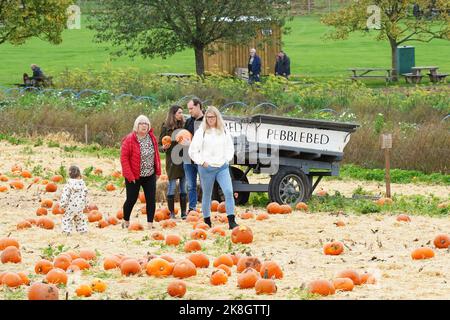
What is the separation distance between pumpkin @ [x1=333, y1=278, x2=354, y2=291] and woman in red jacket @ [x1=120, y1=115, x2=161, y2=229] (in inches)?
183

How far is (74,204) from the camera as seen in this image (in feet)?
43.5

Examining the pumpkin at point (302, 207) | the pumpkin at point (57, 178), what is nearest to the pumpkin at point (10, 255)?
the pumpkin at point (302, 207)

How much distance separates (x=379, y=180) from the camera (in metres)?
19.0

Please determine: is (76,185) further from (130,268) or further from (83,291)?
(83,291)

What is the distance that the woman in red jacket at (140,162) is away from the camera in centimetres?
1358

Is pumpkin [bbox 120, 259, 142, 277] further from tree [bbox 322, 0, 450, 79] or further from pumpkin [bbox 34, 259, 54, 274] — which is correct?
tree [bbox 322, 0, 450, 79]

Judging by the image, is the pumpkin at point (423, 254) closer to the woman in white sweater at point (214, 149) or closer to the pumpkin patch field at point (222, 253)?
the pumpkin patch field at point (222, 253)

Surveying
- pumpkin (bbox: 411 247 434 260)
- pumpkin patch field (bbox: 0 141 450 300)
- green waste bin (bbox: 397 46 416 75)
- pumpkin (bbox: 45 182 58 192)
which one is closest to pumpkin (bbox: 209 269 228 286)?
pumpkin patch field (bbox: 0 141 450 300)

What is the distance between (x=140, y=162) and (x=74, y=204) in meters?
0.95

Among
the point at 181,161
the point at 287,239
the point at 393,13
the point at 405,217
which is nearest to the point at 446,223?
the point at 405,217

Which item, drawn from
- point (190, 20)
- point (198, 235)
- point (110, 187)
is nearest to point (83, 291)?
point (198, 235)

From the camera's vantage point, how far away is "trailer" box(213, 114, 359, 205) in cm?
1577

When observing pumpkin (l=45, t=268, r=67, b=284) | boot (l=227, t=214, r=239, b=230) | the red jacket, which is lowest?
boot (l=227, t=214, r=239, b=230)
